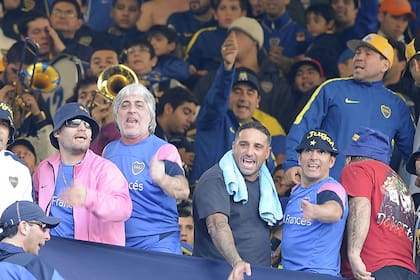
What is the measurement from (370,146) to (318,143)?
341 mm

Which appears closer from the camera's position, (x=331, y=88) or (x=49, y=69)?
(x=331, y=88)

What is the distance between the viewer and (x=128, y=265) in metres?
8.93

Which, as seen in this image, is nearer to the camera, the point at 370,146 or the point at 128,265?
the point at 128,265

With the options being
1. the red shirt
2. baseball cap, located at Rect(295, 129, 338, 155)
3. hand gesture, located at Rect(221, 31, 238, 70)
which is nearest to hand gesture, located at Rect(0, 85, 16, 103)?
hand gesture, located at Rect(221, 31, 238, 70)

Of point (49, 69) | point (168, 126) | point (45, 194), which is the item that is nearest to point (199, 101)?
point (168, 126)

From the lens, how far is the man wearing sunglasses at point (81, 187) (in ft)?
29.1

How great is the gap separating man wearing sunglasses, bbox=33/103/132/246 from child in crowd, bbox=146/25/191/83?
11.7 feet

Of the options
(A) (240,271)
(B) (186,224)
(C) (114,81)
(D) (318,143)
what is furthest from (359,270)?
(C) (114,81)

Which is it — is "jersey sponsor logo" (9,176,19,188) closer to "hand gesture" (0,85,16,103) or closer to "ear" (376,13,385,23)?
"hand gesture" (0,85,16,103)

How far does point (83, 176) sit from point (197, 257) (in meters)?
0.84

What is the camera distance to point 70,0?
13.3 meters

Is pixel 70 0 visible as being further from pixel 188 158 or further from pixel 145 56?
pixel 188 158

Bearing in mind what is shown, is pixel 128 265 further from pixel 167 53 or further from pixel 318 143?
pixel 167 53

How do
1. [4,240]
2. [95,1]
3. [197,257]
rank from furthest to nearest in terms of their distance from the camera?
[95,1] → [197,257] → [4,240]
